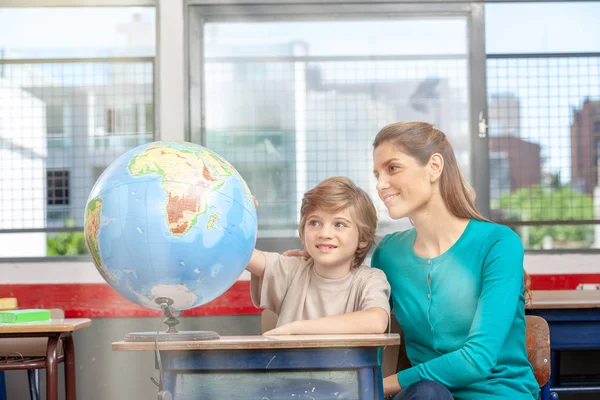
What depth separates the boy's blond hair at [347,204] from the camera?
2.05 metres

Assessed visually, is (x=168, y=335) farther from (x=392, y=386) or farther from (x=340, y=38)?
(x=340, y=38)

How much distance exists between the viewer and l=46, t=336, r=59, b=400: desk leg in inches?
110

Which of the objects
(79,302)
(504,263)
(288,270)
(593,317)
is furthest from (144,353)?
(504,263)

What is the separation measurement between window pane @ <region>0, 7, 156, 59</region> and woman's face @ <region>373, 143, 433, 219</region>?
2161mm

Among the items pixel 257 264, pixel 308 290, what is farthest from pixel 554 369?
pixel 257 264

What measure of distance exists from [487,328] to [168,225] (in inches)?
30.9

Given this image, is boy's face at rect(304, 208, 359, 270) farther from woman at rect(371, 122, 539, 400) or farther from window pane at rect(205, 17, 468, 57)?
window pane at rect(205, 17, 468, 57)

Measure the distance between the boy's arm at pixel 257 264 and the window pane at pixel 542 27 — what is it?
2.12 meters

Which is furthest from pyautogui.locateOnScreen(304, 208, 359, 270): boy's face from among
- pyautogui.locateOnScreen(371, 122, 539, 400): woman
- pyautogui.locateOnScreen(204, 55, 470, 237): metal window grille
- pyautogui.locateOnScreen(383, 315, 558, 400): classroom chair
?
Answer: pyautogui.locateOnScreen(204, 55, 470, 237): metal window grille

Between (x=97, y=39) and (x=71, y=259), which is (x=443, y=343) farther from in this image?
(x=97, y=39)

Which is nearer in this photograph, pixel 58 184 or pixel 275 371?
pixel 275 371

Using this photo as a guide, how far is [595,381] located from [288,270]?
1699 millimetres

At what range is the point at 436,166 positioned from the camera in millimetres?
2004

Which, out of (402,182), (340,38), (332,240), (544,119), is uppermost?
(340,38)
